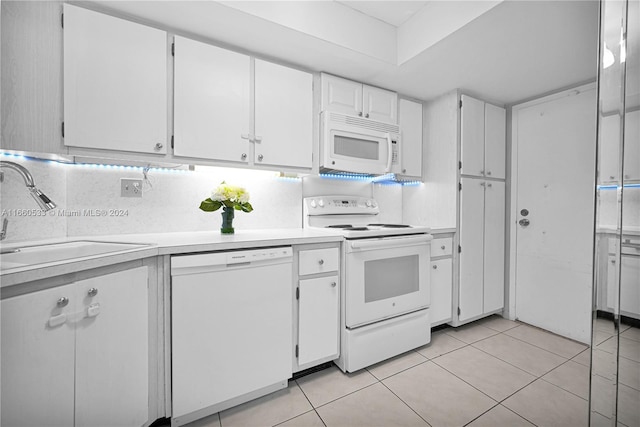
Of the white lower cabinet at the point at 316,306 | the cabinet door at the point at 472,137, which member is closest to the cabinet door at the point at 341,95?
the cabinet door at the point at 472,137

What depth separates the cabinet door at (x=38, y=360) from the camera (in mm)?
760

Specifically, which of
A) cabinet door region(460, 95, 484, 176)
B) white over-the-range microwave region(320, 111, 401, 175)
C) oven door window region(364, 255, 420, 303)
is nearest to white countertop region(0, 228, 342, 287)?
oven door window region(364, 255, 420, 303)

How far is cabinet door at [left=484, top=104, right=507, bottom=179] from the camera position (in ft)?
8.11

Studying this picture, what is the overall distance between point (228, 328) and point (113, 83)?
1.42m

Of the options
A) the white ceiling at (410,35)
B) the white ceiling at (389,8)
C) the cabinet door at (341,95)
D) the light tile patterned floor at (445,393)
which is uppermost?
the white ceiling at (389,8)

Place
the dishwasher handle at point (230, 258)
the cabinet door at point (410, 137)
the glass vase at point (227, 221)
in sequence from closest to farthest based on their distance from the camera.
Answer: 1. the dishwasher handle at point (230, 258)
2. the glass vase at point (227, 221)
3. the cabinet door at point (410, 137)

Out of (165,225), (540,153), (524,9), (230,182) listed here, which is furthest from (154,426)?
(540,153)

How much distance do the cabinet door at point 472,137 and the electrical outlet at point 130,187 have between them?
2521 mm

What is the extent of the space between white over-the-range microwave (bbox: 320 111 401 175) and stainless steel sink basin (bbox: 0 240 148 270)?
1362 millimetres

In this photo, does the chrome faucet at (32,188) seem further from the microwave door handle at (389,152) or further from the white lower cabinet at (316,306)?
the microwave door handle at (389,152)

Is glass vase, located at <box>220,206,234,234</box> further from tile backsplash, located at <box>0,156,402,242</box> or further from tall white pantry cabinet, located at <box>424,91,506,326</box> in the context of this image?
tall white pantry cabinet, located at <box>424,91,506,326</box>

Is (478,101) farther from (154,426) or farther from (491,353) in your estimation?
(154,426)

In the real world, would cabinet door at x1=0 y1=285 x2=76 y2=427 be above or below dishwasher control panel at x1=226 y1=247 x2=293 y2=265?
below

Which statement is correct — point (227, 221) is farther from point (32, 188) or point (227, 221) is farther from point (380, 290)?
point (380, 290)
